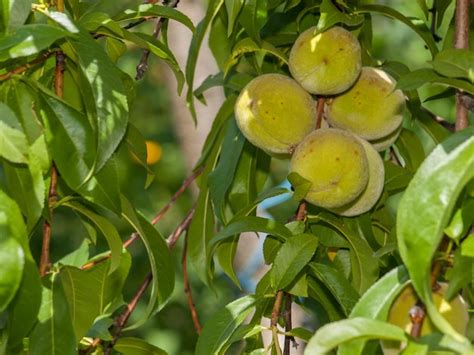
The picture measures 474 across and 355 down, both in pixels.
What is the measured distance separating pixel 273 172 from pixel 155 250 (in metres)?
1.88

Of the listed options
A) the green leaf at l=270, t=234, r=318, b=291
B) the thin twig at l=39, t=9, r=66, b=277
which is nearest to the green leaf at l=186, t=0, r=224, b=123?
the thin twig at l=39, t=9, r=66, b=277

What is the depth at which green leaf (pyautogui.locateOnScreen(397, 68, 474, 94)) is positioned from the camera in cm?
108

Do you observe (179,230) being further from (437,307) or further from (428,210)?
(428,210)

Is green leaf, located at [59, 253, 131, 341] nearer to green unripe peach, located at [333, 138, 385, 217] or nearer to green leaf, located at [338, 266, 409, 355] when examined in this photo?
green unripe peach, located at [333, 138, 385, 217]

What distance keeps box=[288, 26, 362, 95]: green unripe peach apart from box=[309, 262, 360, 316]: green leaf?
0.20 meters

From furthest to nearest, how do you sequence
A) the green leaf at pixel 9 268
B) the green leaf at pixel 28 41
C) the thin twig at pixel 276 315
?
the thin twig at pixel 276 315
the green leaf at pixel 28 41
the green leaf at pixel 9 268

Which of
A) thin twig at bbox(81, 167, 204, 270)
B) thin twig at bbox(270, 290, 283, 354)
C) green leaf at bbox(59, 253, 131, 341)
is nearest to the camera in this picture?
thin twig at bbox(270, 290, 283, 354)

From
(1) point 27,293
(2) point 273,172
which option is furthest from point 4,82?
(2) point 273,172

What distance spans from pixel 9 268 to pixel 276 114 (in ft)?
1.36

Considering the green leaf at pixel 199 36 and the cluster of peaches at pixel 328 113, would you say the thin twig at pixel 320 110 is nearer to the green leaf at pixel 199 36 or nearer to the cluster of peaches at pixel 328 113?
Answer: the cluster of peaches at pixel 328 113

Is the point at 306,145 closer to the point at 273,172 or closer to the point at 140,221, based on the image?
the point at 140,221

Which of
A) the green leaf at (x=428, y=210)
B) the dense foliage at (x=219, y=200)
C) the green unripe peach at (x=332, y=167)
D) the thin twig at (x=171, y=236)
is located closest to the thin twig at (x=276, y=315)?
the dense foliage at (x=219, y=200)

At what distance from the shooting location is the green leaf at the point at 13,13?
102 cm

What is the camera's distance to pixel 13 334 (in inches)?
39.1
